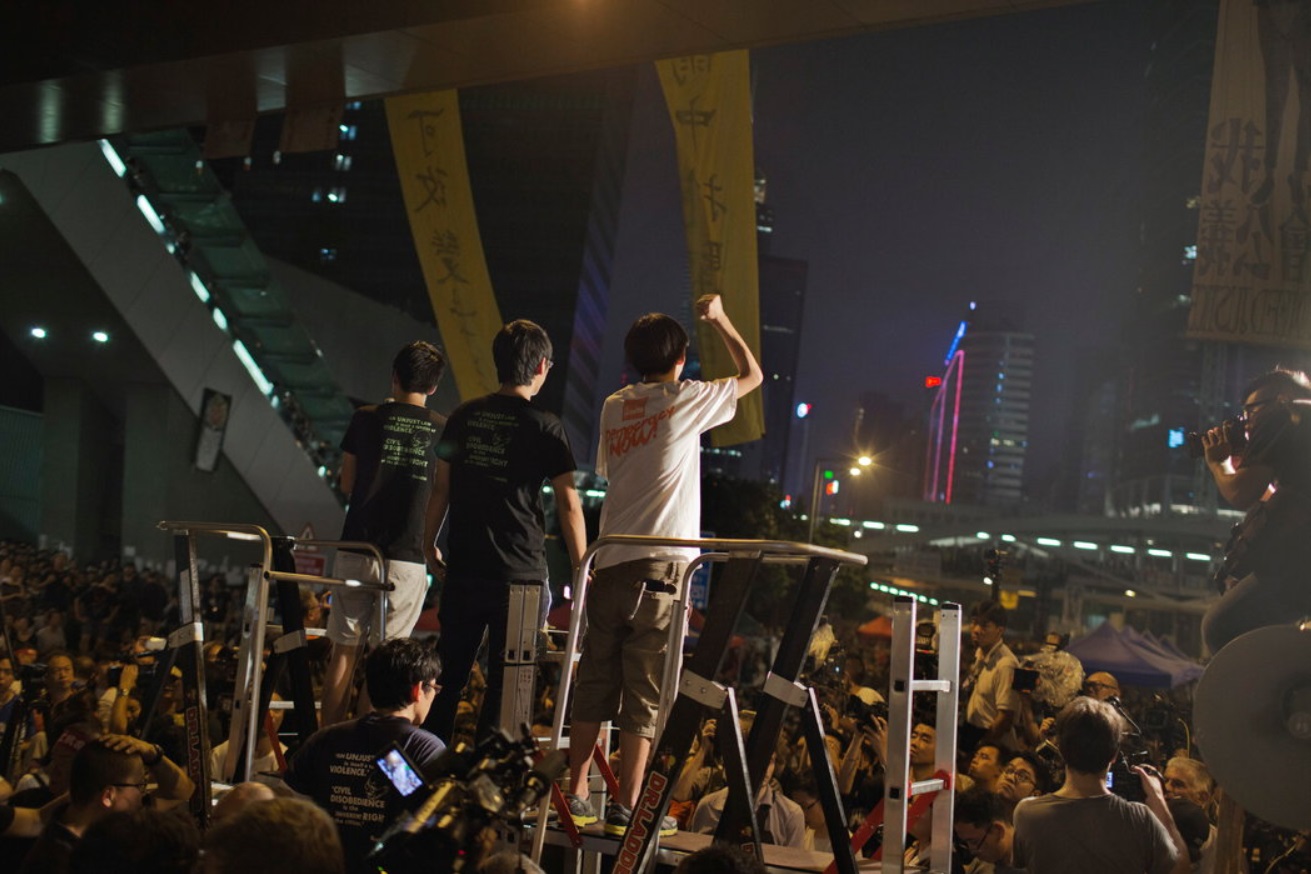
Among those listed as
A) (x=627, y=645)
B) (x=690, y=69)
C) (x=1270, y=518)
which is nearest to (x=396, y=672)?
(x=627, y=645)

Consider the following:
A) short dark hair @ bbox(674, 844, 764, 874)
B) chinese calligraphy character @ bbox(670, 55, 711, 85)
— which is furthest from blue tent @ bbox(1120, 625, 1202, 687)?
short dark hair @ bbox(674, 844, 764, 874)

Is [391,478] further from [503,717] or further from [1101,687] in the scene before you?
[1101,687]

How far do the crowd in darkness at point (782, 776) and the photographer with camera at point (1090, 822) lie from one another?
11 mm

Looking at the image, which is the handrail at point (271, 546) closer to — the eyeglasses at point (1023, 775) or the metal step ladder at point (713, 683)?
the metal step ladder at point (713, 683)

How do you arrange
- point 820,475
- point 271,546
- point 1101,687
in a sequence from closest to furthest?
point 271,546
point 1101,687
point 820,475

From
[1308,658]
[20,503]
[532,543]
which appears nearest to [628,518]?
[532,543]

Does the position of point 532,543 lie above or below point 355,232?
below

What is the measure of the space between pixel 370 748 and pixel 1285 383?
14.3 ft

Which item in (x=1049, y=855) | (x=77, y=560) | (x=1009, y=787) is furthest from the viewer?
(x=77, y=560)

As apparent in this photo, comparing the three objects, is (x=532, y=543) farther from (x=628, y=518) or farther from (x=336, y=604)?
(x=336, y=604)

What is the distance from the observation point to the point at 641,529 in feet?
16.4

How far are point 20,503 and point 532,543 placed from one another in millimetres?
24608

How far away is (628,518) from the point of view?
505 cm

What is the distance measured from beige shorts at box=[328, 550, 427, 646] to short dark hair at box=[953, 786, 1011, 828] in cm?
289
